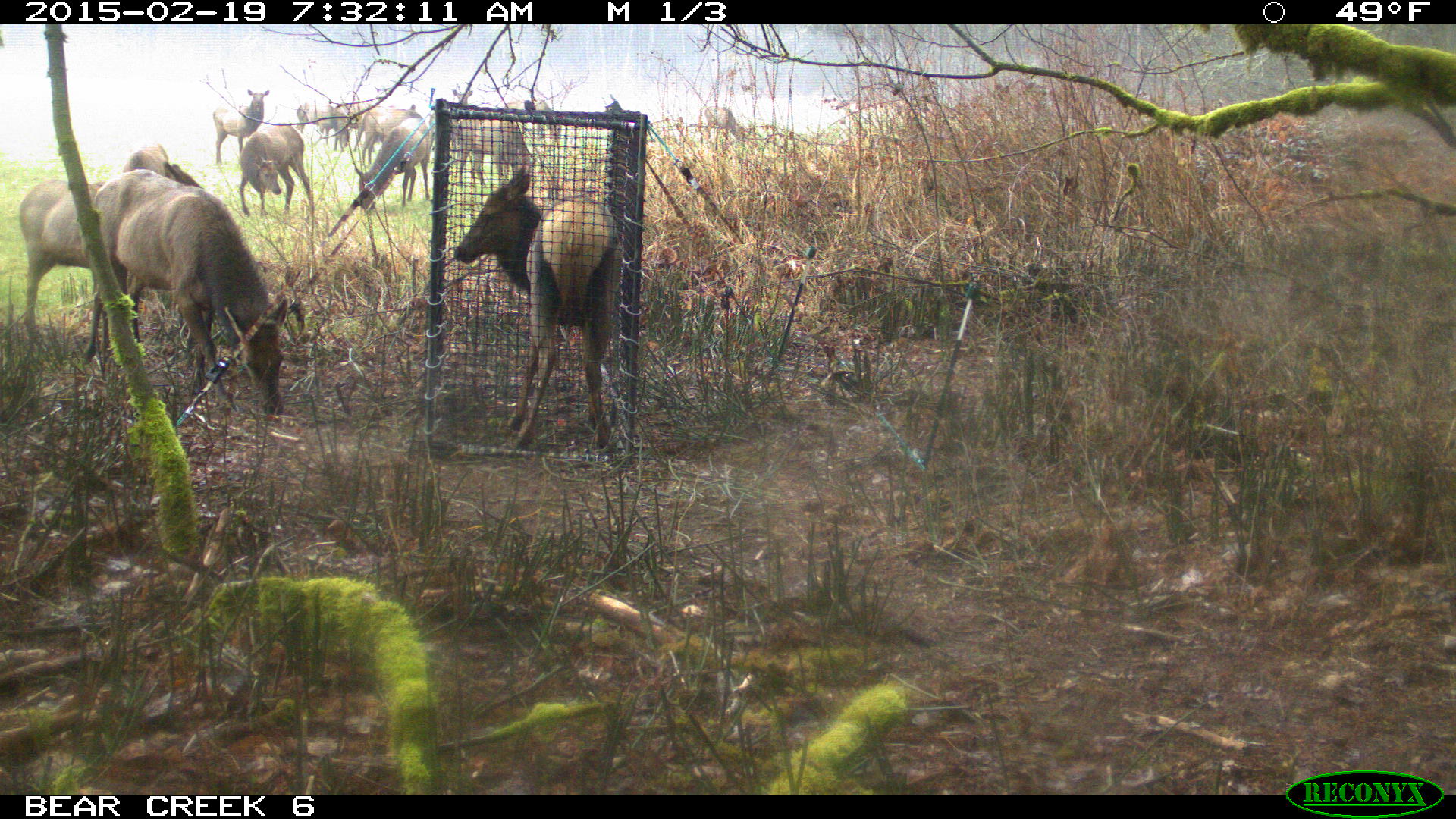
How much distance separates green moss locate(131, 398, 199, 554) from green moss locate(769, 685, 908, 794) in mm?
2120

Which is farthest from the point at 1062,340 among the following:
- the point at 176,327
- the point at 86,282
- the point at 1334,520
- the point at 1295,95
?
the point at 86,282

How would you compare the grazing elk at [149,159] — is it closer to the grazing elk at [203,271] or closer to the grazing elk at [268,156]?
the grazing elk at [203,271]

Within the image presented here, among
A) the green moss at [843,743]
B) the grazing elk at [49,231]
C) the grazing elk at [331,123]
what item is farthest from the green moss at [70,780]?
the grazing elk at [49,231]

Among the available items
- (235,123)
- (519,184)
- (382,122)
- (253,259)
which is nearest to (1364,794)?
(519,184)

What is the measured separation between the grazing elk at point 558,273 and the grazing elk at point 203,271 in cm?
123

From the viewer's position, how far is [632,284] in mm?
5168

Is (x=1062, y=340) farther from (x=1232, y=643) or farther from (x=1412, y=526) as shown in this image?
(x=1232, y=643)

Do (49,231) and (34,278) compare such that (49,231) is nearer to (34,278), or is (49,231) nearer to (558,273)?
(34,278)

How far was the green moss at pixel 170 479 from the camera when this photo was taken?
3.32m

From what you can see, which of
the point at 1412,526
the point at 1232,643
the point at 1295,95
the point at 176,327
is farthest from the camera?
the point at 176,327

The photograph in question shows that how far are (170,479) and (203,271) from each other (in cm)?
284

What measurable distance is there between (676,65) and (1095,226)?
4587mm

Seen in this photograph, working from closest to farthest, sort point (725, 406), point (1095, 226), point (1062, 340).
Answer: point (725, 406) → point (1062, 340) → point (1095, 226)

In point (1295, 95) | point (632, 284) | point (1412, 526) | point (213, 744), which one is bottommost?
point (213, 744)
